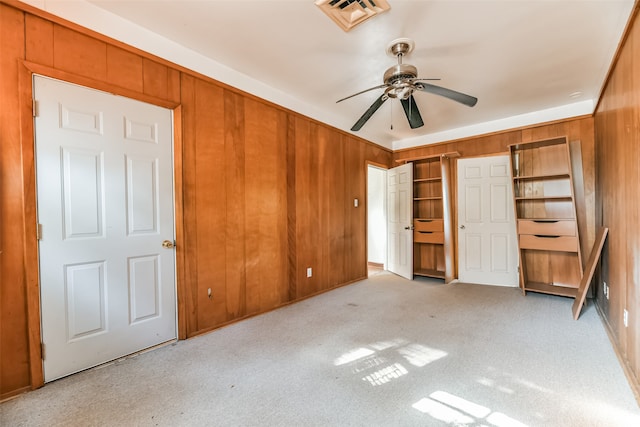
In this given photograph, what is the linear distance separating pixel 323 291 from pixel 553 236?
3.09 meters

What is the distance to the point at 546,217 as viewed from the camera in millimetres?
3883

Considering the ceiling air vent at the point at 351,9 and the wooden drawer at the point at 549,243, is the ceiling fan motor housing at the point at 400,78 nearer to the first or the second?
the ceiling air vent at the point at 351,9

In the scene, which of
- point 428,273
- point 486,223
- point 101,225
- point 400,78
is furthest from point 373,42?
point 428,273

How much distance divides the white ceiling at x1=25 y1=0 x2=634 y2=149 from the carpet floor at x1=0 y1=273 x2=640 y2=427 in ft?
8.06

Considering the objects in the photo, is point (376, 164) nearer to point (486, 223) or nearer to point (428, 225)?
point (428, 225)

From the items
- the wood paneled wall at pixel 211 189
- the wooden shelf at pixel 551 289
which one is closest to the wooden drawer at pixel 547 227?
the wooden shelf at pixel 551 289

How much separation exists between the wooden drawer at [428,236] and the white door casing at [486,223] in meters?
0.32

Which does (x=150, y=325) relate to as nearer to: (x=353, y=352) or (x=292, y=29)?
(x=353, y=352)

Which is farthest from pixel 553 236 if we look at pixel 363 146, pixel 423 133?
pixel 363 146

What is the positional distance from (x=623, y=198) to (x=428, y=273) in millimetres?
2871

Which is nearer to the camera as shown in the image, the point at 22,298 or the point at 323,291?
the point at 22,298

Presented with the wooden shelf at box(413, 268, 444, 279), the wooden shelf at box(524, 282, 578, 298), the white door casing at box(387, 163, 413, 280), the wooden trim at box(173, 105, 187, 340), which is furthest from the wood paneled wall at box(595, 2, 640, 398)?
the wooden trim at box(173, 105, 187, 340)

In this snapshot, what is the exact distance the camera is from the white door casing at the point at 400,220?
4629mm

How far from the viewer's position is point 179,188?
241cm
